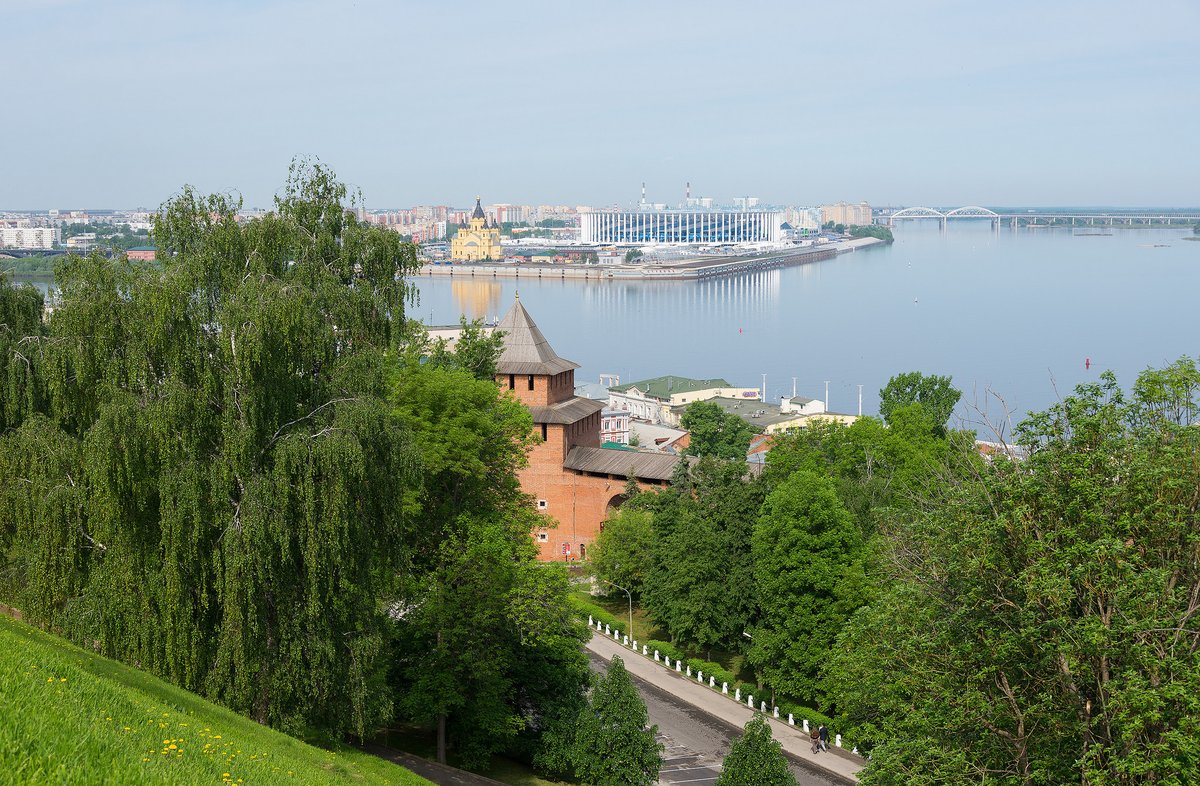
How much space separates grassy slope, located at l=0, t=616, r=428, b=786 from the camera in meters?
6.14

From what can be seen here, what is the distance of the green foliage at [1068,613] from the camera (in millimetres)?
9148

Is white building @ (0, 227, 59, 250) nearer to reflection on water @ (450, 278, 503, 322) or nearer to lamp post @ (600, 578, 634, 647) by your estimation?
reflection on water @ (450, 278, 503, 322)

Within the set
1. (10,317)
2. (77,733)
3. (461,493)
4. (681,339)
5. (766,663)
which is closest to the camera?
(77,733)

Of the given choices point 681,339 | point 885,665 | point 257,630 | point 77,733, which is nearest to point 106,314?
point 257,630

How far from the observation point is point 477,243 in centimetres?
17888

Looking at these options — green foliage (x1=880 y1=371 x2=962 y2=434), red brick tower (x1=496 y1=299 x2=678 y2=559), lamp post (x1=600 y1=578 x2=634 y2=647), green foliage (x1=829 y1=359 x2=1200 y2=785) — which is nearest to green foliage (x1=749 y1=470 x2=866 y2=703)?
lamp post (x1=600 y1=578 x2=634 y2=647)

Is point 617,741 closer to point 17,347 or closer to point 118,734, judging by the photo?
point 17,347

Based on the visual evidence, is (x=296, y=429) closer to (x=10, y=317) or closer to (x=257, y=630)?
(x=257, y=630)

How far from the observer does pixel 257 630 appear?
11.3 meters

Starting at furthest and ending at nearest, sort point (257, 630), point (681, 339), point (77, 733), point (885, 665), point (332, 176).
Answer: point (681, 339) < point (332, 176) < point (885, 665) < point (257, 630) < point (77, 733)

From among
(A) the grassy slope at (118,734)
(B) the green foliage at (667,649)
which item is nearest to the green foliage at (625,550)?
(B) the green foliage at (667,649)

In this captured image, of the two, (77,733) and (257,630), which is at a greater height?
(77,733)

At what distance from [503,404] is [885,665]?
1041cm

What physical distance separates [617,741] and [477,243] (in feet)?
545
